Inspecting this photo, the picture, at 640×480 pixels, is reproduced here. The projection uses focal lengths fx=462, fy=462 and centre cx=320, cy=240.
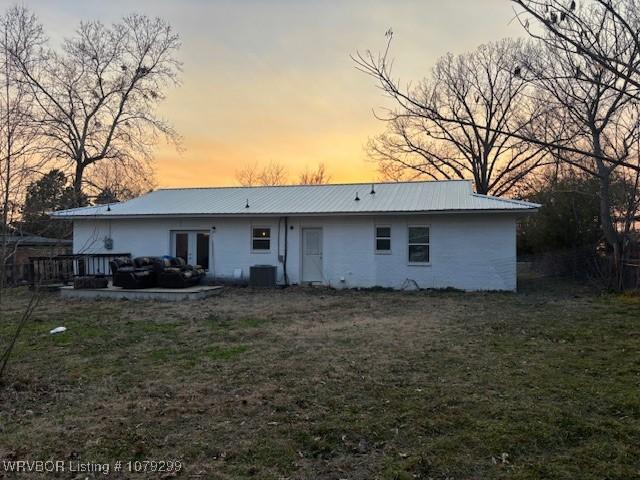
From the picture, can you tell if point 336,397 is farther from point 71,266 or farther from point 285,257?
point 71,266

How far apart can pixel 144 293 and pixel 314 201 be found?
6.52 meters

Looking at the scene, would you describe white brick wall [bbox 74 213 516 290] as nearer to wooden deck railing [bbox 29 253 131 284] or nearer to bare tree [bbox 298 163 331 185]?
wooden deck railing [bbox 29 253 131 284]

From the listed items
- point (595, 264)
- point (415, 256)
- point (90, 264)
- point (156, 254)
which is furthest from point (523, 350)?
point (90, 264)

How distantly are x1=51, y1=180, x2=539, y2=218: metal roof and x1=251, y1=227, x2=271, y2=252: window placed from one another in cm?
73

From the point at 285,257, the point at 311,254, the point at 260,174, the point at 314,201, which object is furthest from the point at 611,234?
the point at 260,174

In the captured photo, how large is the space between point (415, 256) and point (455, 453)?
37.1ft

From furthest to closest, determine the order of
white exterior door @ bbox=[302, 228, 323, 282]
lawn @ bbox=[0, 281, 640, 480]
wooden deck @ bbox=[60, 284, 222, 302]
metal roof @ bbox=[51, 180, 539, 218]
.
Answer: white exterior door @ bbox=[302, 228, 323, 282] → metal roof @ bbox=[51, 180, 539, 218] → wooden deck @ bbox=[60, 284, 222, 302] → lawn @ bbox=[0, 281, 640, 480]

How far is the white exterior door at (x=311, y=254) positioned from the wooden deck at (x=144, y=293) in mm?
3149

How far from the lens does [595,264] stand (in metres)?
14.8

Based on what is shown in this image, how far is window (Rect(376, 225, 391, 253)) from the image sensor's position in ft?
48.1

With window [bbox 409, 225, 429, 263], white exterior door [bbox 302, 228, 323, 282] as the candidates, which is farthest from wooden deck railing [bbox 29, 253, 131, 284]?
window [bbox 409, 225, 429, 263]

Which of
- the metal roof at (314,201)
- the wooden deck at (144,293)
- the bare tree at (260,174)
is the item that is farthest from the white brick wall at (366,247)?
the bare tree at (260,174)

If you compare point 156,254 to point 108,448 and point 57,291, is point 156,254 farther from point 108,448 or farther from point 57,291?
point 108,448

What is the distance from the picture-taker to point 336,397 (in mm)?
4605
